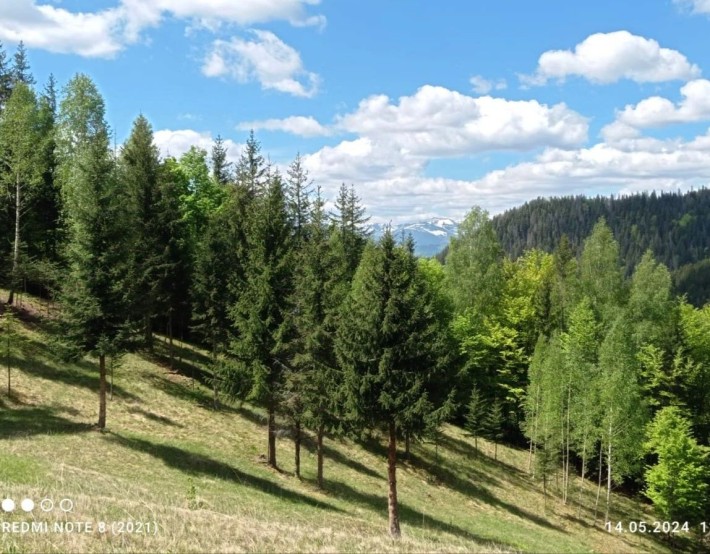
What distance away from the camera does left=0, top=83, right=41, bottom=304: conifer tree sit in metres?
34.9

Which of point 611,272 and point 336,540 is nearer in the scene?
point 336,540

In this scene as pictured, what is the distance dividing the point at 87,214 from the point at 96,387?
1095cm

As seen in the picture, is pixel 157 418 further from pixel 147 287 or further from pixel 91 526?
pixel 91 526

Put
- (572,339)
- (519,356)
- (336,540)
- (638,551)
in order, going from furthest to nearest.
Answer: (519,356) < (572,339) < (638,551) < (336,540)

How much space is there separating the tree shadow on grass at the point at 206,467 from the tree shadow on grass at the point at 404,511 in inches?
110

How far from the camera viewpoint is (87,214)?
26688 millimetres

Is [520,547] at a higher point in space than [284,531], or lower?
lower

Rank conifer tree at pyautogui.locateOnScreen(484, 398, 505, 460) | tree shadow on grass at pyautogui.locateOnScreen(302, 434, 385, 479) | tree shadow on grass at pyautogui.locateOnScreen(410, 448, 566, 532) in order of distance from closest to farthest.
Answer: tree shadow on grass at pyautogui.locateOnScreen(302, 434, 385, 479) → tree shadow on grass at pyautogui.locateOnScreen(410, 448, 566, 532) → conifer tree at pyautogui.locateOnScreen(484, 398, 505, 460)

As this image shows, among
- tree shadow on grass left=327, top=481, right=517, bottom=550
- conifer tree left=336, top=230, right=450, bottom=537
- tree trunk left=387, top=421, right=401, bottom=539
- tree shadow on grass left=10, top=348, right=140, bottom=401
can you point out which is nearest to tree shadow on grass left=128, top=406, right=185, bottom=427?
tree shadow on grass left=10, top=348, right=140, bottom=401

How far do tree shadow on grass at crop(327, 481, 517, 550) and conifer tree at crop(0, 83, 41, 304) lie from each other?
24235 mm

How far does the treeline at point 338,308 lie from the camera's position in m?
23.6

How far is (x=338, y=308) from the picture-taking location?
27.5 m

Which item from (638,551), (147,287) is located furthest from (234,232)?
(638,551)

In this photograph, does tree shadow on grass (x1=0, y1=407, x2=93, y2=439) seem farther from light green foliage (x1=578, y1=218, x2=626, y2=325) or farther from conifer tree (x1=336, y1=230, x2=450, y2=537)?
light green foliage (x1=578, y1=218, x2=626, y2=325)
